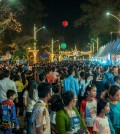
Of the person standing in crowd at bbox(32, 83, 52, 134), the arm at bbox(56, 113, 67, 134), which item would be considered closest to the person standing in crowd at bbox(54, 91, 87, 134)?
the arm at bbox(56, 113, 67, 134)

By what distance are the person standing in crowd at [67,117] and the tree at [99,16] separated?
170ft

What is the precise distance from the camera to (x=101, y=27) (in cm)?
6003

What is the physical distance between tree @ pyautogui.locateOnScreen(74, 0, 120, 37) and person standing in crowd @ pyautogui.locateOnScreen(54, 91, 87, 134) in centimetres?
5185

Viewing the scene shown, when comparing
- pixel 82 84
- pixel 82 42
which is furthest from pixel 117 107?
pixel 82 42

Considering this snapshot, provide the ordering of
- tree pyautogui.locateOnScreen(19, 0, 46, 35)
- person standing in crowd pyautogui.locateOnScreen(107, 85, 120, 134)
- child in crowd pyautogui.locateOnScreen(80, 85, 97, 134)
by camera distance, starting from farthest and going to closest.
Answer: tree pyautogui.locateOnScreen(19, 0, 46, 35), child in crowd pyautogui.locateOnScreen(80, 85, 97, 134), person standing in crowd pyautogui.locateOnScreen(107, 85, 120, 134)

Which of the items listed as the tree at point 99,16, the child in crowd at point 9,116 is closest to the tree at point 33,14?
the tree at point 99,16

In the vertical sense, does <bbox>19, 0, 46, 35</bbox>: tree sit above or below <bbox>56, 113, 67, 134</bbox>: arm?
above

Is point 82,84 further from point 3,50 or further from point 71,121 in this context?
point 3,50

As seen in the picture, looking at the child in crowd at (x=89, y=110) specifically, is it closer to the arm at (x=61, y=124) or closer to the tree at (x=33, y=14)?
the arm at (x=61, y=124)

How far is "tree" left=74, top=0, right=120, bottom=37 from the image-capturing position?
57584 millimetres

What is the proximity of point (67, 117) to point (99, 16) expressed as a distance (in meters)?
56.3

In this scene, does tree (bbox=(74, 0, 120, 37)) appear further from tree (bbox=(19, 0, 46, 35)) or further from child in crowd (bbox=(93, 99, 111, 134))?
child in crowd (bbox=(93, 99, 111, 134))

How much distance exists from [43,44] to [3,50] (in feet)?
117

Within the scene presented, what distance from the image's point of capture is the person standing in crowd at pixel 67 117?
5.27 meters
